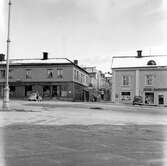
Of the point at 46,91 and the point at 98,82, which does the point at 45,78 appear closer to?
the point at 46,91

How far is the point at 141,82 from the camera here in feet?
174

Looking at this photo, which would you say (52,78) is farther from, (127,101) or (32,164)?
(32,164)

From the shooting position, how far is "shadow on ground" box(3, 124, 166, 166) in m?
6.31

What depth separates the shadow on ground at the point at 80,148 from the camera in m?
6.31

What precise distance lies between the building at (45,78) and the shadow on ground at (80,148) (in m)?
45.3

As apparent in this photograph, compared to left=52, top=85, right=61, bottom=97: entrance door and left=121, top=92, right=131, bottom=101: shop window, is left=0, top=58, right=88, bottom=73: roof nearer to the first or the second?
left=52, top=85, right=61, bottom=97: entrance door

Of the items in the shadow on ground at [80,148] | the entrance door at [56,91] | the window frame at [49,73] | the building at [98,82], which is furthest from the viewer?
the building at [98,82]

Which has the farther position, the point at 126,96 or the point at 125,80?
the point at 125,80

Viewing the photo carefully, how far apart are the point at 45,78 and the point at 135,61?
55.2 feet

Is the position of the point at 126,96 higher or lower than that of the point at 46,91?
lower

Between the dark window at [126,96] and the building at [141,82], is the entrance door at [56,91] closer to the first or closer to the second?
the building at [141,82]

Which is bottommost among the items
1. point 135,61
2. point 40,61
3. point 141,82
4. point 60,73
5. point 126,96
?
point 126,96

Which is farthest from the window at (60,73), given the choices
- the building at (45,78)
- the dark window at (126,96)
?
the dark window at (126,96)

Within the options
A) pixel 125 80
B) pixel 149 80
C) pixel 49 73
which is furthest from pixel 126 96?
pixel 49 73
